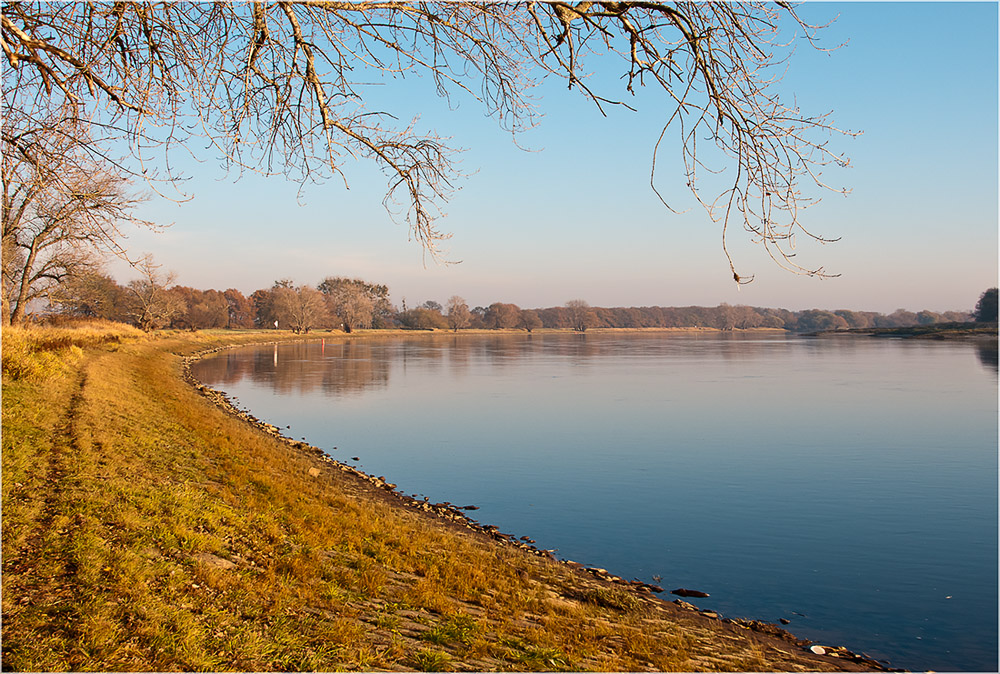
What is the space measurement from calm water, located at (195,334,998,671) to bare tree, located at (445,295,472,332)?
10999cm

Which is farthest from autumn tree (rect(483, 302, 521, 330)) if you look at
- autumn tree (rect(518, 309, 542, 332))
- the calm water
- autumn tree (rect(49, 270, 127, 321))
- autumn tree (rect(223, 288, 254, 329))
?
the calm water

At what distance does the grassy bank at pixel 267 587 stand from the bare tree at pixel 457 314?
13032 cm

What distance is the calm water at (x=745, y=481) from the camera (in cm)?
760

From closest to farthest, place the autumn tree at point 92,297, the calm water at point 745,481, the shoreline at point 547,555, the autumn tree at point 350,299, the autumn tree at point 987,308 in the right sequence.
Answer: the shoreline at point 547,555, the calm water at point 745,481, the autumn tree at point 92,297, the autumn tree at point 987,308, the autumn tree at point 350,299

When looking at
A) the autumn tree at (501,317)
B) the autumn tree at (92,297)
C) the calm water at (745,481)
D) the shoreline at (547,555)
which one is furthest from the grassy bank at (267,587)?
the autumn tree at (501,317)

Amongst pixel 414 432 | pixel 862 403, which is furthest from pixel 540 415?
pixel 862 403

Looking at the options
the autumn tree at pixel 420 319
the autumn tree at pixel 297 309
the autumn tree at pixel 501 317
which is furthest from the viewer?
the autumn tree at pixel 501 317

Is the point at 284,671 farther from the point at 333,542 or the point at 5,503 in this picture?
the point at 5,503

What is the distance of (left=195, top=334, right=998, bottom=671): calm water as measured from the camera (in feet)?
24.9

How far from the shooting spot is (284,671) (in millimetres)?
4047

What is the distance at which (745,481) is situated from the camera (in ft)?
42.3

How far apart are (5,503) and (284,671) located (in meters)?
3.45

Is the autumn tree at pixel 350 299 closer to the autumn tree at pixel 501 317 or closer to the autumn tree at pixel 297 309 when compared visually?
the autumn tree at pixel 297 309

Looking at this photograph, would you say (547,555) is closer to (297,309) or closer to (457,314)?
(297,309)
